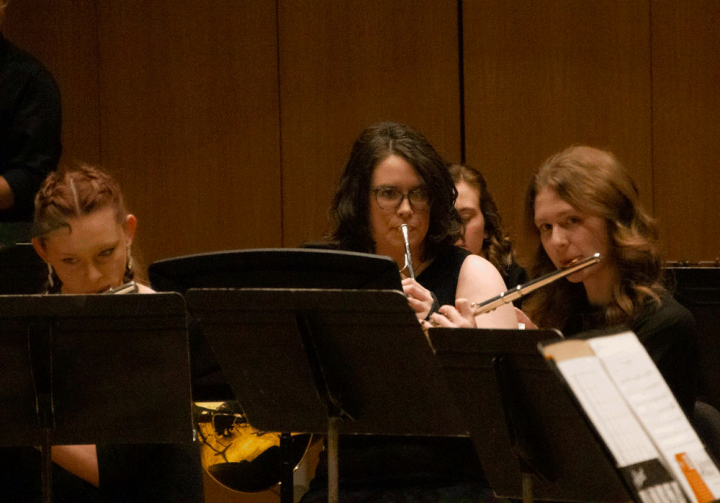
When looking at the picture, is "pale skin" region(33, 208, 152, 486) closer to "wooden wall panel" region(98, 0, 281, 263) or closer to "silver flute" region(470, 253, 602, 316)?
"silver flute" region(470, 253, 602, 316)

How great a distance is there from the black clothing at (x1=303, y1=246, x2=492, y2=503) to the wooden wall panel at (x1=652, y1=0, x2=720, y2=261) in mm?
2119

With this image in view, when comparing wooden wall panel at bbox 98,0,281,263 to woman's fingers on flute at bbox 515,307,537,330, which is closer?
woman's fingers on flute at bbox 515,307,537,330

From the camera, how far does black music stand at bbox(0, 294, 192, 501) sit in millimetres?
1453

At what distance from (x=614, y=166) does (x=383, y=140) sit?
0.59 metres

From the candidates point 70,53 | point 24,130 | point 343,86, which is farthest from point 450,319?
point 70,53

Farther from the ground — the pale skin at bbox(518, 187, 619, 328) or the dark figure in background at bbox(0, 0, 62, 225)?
the dark figure in background at bbox(0, 0, 62, 225)

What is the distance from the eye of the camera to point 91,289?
6.39 ft

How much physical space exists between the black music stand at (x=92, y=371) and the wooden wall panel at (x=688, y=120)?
2.73m

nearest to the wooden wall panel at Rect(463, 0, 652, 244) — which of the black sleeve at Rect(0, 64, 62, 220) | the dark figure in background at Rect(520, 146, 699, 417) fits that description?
the dark figure in background at Rect(520, 146, 699, 417)

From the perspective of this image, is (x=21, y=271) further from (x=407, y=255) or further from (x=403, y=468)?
(x=403, y=468)

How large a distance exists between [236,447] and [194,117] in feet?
6.45

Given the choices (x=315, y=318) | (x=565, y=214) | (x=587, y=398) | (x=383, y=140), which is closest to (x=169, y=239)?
(x=383, y=140)

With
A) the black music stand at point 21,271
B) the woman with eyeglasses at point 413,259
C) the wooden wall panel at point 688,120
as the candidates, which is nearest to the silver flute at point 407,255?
the woman with eyeglasses at point 413,259

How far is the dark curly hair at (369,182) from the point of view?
2.27 m
